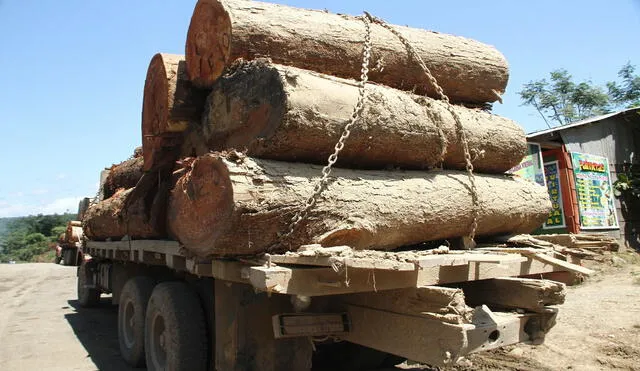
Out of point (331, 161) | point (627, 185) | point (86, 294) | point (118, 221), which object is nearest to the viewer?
point (331, 161)

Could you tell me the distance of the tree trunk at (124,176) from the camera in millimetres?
6859

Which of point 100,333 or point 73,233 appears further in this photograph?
point 73,233

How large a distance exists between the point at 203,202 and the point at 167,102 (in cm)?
124

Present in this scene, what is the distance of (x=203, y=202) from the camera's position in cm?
351

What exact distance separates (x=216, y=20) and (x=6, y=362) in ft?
14.0

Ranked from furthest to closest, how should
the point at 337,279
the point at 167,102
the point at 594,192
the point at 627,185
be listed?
the point at 627,185
the point at 594,192
the point at 167,102
the point at 337,279

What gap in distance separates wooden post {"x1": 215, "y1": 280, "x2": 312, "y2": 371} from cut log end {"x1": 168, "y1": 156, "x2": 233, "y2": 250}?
42 cm

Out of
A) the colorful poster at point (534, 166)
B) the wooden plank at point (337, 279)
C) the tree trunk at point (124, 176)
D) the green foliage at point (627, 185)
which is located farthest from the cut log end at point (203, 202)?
the green foliage at point (627, 185)

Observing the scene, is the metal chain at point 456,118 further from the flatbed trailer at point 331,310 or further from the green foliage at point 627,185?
the green foliage at point 627,185

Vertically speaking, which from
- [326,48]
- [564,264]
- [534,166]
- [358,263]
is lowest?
[564,264]

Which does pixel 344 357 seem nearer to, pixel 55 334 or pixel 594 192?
pixel 55 334

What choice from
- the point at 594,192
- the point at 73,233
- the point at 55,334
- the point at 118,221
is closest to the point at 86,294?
the point at 73,233

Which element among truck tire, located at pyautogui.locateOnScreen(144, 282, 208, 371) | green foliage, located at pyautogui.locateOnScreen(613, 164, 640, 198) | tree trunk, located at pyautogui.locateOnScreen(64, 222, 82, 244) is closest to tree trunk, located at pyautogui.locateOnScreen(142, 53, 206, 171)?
truck tire, located at pyautogui.locateOnScreen(144, 282, 208, 371)

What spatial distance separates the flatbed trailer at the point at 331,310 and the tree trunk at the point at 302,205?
0.65 feet
